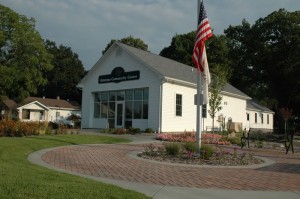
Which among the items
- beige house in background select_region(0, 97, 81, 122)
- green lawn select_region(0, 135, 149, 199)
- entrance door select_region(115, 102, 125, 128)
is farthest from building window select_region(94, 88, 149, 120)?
beige house in background select_region(0, 97, 81, 122)

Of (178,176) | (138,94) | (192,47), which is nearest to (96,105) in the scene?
(138,94)

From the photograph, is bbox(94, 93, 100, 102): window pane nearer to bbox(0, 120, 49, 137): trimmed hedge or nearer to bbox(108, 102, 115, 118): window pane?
bbox(108, 102, 115, 118): window pane

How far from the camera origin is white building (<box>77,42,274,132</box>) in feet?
90.0

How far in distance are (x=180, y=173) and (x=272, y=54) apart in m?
45.3

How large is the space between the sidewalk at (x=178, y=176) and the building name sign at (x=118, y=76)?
17026 mm

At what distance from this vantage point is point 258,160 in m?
13.0

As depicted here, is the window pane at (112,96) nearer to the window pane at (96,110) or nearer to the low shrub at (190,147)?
the window pane at (96,110)

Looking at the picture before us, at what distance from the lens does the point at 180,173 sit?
9586 mm

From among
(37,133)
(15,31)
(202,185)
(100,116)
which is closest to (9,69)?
(15,31)

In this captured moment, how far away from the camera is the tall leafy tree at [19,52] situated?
42.8m

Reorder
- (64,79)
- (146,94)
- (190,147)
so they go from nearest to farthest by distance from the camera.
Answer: (190,147) < (146,94) < (64,79)

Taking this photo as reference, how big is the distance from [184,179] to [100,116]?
24367 millimetres

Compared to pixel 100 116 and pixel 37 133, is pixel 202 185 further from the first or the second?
pixel 100 116

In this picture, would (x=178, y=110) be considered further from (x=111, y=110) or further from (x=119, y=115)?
(x=111, y=110)
